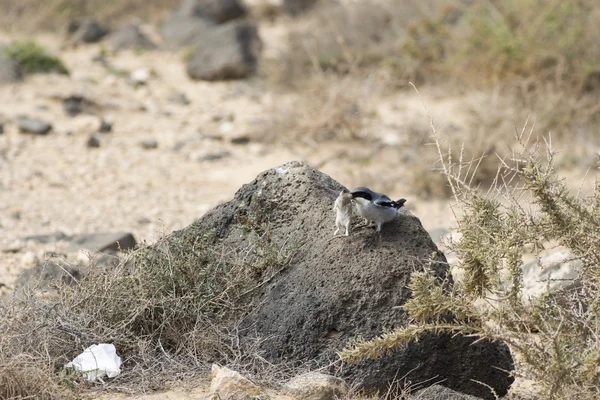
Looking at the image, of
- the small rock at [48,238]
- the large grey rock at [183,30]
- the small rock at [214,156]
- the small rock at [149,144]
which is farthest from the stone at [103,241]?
the large grey rock at [183,30]

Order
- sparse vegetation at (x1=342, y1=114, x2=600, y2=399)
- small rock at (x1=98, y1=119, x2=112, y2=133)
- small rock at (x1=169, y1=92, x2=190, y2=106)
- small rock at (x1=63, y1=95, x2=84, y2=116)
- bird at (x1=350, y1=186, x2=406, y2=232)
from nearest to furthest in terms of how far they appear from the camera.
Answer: sparse vegetation at (x1=342, y1=114, x2=600, y2=399) < bird at (x1=350, y1=186, x2=406, y2=232) < small rock at (x1=98, y1=119, x2=112, y2=133) < small rock at (x1=63, y1=95, x2=84, y2=116) < small rock at (x1=169, y1=92, x2=190, y2=106)

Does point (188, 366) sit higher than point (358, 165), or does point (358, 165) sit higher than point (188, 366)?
point (188, 366)

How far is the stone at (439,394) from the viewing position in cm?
348

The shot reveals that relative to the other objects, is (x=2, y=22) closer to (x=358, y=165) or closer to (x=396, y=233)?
(x=358, y=165)

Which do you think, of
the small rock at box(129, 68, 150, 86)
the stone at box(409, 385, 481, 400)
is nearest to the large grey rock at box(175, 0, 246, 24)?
the small rock at box(129, 68, 150, 86)

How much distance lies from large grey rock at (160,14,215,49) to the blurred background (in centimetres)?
3

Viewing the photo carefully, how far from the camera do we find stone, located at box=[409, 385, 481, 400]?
3479 millimetres

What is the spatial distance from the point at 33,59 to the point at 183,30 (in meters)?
2.79

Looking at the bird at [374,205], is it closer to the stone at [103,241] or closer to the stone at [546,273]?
the stone at [546,273]

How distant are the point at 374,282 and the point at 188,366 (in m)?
0.92

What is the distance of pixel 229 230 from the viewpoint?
4.32 meters

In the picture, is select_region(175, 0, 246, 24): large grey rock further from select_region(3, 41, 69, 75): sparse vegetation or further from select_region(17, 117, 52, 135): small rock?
select_region(17, 117, 52, 135): small rock

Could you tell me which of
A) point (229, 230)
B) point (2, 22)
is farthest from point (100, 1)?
point (229, 230)

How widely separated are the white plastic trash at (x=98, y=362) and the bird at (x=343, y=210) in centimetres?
118
